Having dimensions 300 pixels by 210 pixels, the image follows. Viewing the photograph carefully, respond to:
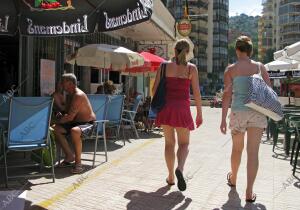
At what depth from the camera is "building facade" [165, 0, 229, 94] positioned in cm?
10703

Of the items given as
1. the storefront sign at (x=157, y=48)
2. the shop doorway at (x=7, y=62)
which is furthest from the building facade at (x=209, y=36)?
the shop doorway at (x=7, y=62)

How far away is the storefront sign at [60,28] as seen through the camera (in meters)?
5.70

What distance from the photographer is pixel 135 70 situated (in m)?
14.3

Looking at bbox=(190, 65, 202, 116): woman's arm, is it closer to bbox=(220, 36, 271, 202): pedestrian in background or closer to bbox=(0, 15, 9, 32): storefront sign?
bbox=(220, 36, 271, 202): pedestrian in background

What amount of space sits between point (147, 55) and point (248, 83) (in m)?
8.49

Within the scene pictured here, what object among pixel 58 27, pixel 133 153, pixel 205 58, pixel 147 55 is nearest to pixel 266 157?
pixel 133 153

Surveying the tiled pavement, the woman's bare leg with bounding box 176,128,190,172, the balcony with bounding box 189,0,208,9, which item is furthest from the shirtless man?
the balcony with bounding box 189,0,208,9

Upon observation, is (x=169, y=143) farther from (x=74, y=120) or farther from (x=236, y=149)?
(x=74, y=120)

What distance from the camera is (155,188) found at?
5.81 meters

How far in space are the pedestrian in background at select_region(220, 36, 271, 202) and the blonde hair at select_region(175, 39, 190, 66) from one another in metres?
Result: 0.56

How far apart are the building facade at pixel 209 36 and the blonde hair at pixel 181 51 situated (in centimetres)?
9743

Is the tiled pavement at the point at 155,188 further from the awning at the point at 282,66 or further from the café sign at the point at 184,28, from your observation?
the café sign at the point at 184,28

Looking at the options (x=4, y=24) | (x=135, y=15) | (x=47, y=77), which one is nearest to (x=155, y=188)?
(x=135, y=15)

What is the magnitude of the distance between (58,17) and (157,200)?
2.53 metres
